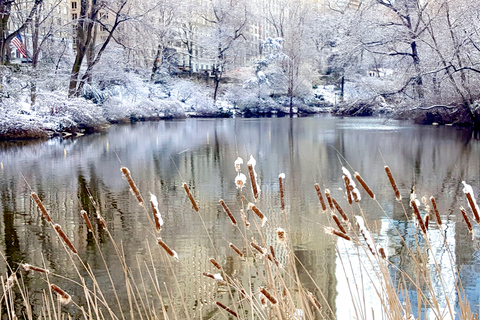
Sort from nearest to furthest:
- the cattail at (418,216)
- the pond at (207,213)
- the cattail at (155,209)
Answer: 1. the cattail at (155,209)
2. the cattail at (418,216)
3. the pond at (207,213)

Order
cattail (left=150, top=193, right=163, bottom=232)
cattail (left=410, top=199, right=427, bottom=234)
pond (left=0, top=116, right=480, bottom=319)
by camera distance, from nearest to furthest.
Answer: cattail (left=150, top=193, right=163, bottom=232) < cattail (left=410, top=199, right=427, bottom=234) < pond (left=0, top=116, right=480, bottom=319)

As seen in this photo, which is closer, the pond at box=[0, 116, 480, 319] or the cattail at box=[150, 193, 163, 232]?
the cattail at box=[150, 193, 163, 232]

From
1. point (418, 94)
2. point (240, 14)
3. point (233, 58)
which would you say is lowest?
point (418, 94)


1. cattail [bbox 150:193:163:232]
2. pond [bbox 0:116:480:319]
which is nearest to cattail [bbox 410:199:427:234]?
pond [bbox 0:116:480:319]

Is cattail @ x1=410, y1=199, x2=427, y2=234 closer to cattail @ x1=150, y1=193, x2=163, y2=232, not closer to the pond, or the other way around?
the pond

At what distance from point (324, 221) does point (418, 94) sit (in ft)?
66.9

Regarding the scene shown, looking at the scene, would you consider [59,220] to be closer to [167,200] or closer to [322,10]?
[167,200]

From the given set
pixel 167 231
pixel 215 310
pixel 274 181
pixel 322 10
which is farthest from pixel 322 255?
pixel 322 10

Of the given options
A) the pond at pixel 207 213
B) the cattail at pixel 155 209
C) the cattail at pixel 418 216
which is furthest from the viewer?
the pond at pixel 207 213

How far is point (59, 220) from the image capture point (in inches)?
236

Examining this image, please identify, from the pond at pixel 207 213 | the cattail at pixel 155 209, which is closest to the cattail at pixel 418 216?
the pond at pixel 207 213

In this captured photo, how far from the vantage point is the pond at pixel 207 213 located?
12.3ft

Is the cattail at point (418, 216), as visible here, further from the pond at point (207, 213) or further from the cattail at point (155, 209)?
the cattail at point (155, 209)

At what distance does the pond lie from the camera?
3764 millimetres
